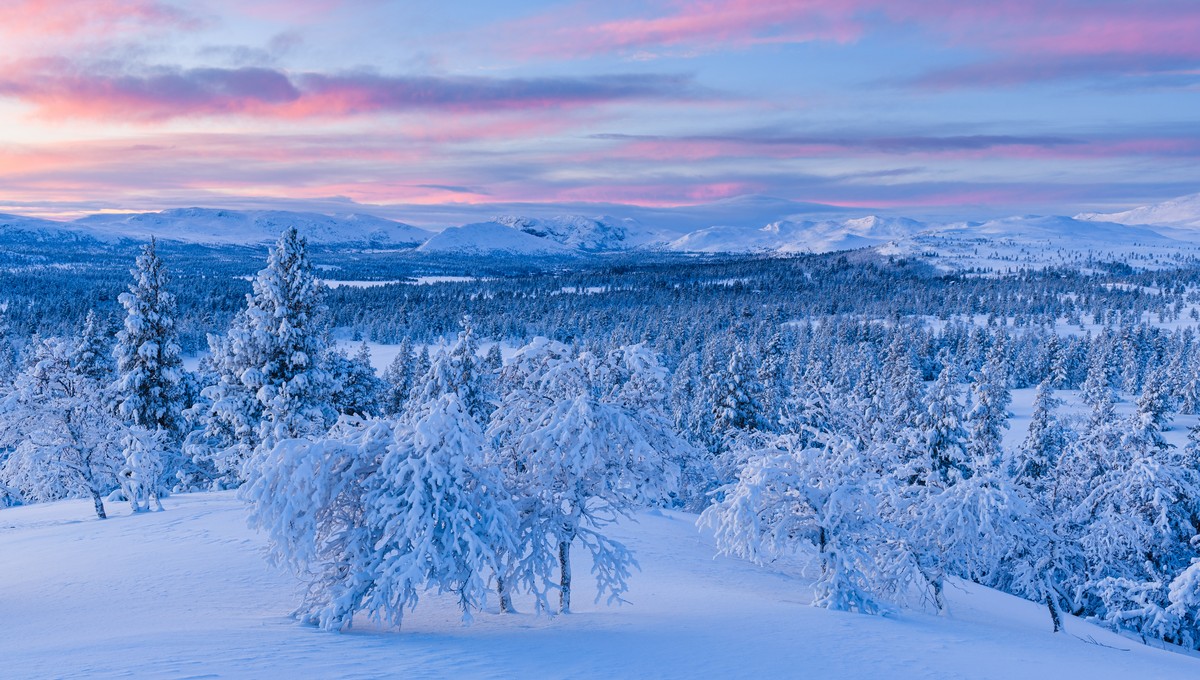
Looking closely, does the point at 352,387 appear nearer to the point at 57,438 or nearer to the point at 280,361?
the point at 280,361

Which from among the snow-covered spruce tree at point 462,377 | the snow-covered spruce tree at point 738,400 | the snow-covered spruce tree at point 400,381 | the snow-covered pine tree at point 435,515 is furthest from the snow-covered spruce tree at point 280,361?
the snow-covered spruce tree at point 738,400

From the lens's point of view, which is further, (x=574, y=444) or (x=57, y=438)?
(x=57, y=438)

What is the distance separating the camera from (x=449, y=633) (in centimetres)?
1357

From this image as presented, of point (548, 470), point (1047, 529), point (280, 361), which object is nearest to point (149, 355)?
point (280, 361)

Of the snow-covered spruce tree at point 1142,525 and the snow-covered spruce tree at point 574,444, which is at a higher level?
the snow-covered spruce tree at point 574,444

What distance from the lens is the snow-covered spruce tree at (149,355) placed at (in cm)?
3322

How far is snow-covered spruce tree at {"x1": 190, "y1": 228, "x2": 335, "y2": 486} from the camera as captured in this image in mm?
29359

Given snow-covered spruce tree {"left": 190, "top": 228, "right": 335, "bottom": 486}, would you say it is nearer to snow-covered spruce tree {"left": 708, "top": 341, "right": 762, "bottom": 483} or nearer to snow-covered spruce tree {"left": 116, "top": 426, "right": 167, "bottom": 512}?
snow-covered spruce tree {"left": 116, "top": 426, "right": 167, "bottom": 512}

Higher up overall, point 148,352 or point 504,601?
point 148,352

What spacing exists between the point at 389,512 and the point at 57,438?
78.3 ft

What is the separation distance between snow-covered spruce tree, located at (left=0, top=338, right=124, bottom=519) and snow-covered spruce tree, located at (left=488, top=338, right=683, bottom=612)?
21.4 m

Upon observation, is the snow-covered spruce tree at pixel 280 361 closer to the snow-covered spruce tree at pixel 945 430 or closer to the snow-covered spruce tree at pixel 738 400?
the snow-covered spruce tree at pixel 738 400

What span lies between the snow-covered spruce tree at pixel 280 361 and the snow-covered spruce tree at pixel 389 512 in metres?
16.4

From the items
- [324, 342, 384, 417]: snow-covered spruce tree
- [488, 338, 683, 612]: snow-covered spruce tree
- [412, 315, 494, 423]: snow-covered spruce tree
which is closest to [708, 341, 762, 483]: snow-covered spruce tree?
[412, 315, 494, 423]: snow-covered spruce tree
